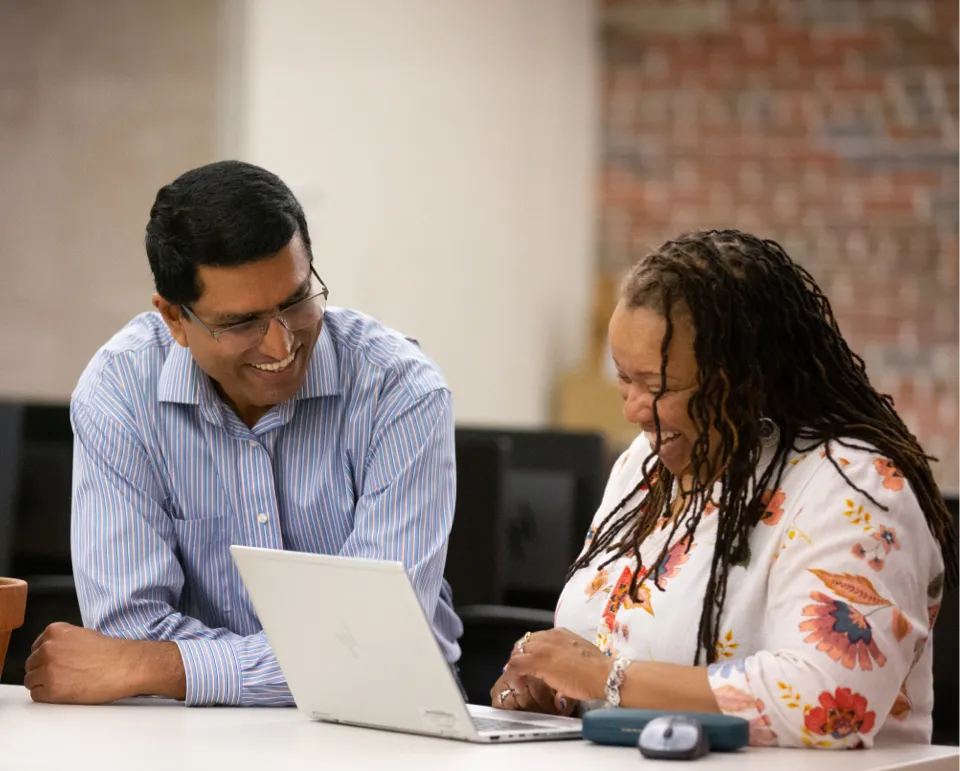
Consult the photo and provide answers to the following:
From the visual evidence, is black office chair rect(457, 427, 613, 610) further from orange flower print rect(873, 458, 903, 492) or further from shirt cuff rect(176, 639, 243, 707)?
orange flower print rect(873, 458, 903, 492)

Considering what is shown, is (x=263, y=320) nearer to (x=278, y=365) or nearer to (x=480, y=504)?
(x=278, y=365)

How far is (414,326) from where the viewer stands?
443 centimetres

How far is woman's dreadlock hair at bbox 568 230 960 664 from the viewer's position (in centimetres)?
153

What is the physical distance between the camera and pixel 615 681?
4.79 ft

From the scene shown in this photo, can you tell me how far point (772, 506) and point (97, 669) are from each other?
0.81 m

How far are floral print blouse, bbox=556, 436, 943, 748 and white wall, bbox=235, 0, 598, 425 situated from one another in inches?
95.9

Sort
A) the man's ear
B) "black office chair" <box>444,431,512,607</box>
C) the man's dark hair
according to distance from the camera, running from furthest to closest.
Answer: "black office chair" <box>444,431,512,607</box>
the man's ear
the man's dark hair

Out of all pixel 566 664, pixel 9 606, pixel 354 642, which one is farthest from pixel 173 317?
pixel 566 664

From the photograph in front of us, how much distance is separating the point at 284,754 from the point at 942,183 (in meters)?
4.40

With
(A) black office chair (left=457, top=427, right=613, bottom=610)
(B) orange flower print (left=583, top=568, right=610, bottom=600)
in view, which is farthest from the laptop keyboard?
(A) black office chair (left=457, top=427, right=613, bottom=610)

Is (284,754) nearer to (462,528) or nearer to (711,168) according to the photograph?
(462,528)

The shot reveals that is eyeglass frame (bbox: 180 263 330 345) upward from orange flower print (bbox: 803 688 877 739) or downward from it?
upward

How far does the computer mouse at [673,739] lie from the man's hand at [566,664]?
0.13 meters

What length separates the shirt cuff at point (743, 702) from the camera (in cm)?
141
